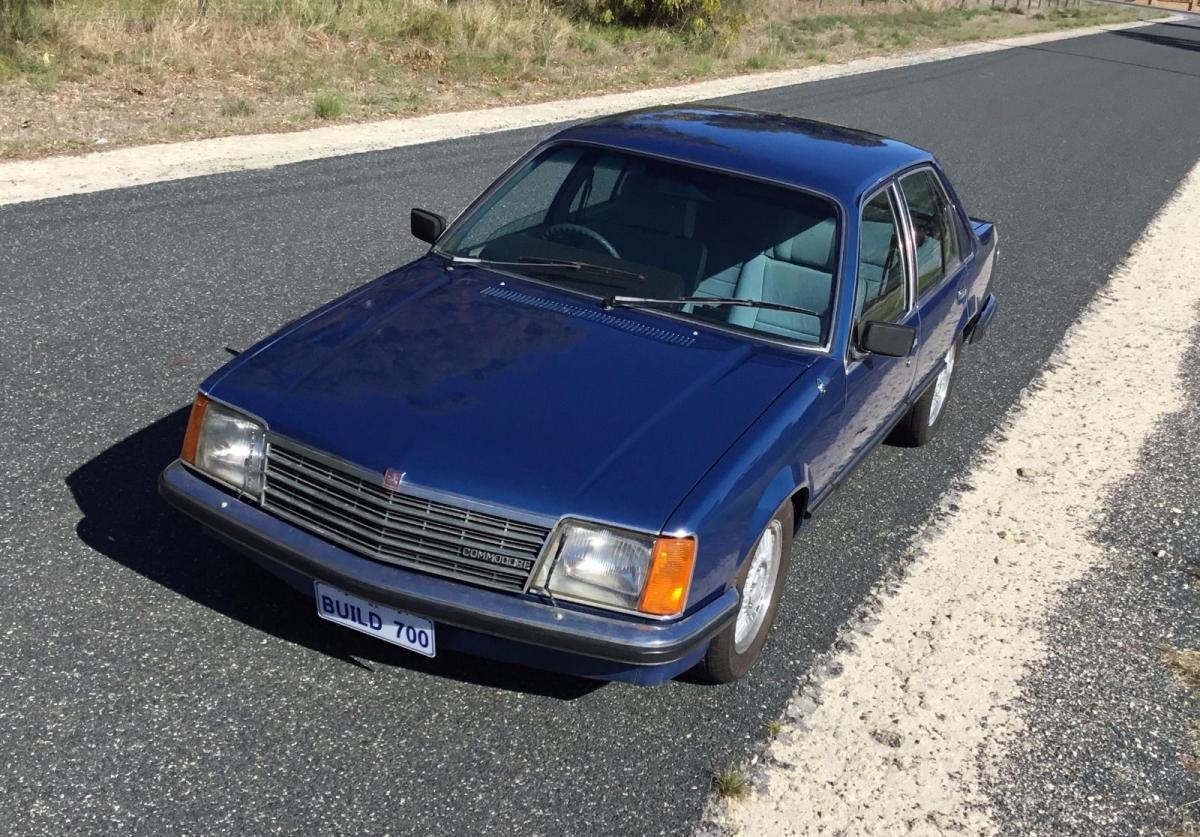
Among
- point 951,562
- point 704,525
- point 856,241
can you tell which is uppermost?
point 856,241

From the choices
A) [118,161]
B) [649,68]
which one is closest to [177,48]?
[118,161]

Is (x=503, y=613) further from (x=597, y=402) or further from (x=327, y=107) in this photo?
(x=327, y=107)

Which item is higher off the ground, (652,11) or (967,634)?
(967,634)

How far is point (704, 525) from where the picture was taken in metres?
3.26

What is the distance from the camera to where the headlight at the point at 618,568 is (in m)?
3.20

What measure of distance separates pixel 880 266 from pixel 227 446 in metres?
2.48

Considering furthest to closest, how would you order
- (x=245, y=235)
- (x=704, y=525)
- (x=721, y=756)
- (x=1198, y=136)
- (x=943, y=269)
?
(x=1198, y=136), (x=245, y=235), (x=943, y=269), (x=721, y=756), (x=704, y=525)

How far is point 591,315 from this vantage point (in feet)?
13.7

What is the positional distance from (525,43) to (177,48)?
6.42 m

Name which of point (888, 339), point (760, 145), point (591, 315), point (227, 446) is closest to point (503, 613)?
point (227, 446)

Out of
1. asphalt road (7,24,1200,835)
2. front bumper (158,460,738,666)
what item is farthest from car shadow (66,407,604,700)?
front bumper (158,460,738,666)

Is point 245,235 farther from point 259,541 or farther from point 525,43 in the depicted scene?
point 525,43

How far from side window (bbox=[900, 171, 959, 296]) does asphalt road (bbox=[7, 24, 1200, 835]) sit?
0.97m

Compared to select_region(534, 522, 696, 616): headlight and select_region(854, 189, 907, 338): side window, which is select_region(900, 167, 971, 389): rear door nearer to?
select_region(854, 189, 907, 338): side window
